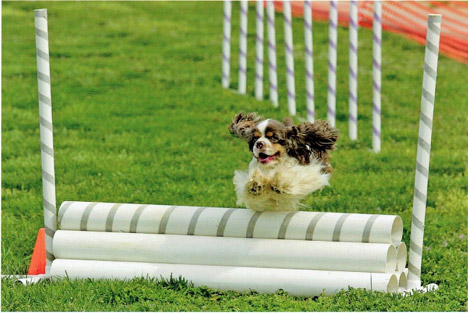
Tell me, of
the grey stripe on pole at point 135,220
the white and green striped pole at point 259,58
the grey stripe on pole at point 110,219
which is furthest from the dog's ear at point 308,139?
the white and green striped pole at point 259,58

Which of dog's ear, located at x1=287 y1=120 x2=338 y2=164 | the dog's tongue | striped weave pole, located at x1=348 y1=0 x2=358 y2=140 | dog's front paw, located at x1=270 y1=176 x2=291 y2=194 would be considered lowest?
dog's front paw, located at x1=270 y1=176 x2=291 y2=194

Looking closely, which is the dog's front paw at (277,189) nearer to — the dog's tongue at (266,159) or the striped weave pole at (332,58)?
the dog's tongue at (266,159)

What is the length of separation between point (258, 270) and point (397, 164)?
341 cm

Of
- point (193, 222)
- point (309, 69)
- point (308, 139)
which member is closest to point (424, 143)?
point (308, 139)

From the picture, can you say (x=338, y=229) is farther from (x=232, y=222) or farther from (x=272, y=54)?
(x=272, y=54)

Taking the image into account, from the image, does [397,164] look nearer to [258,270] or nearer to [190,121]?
[190,121]

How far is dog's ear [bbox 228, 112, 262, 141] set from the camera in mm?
5105

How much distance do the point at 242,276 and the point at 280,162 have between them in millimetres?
740

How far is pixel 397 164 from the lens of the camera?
815cm

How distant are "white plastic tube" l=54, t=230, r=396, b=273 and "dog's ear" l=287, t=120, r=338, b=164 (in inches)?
21.6

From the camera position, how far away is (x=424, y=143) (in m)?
5.24

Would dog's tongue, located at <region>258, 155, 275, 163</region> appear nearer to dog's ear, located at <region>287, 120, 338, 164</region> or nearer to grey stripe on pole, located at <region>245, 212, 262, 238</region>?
dog's ear, located at <region>287, 120, 338, 164</region>

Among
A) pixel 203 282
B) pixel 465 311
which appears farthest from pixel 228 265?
pixel 465 311

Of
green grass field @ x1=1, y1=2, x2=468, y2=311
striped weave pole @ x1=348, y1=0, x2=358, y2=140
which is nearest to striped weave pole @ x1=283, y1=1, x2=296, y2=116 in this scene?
green grass field @ x1=1, y1=2, x2=468, y2=311
